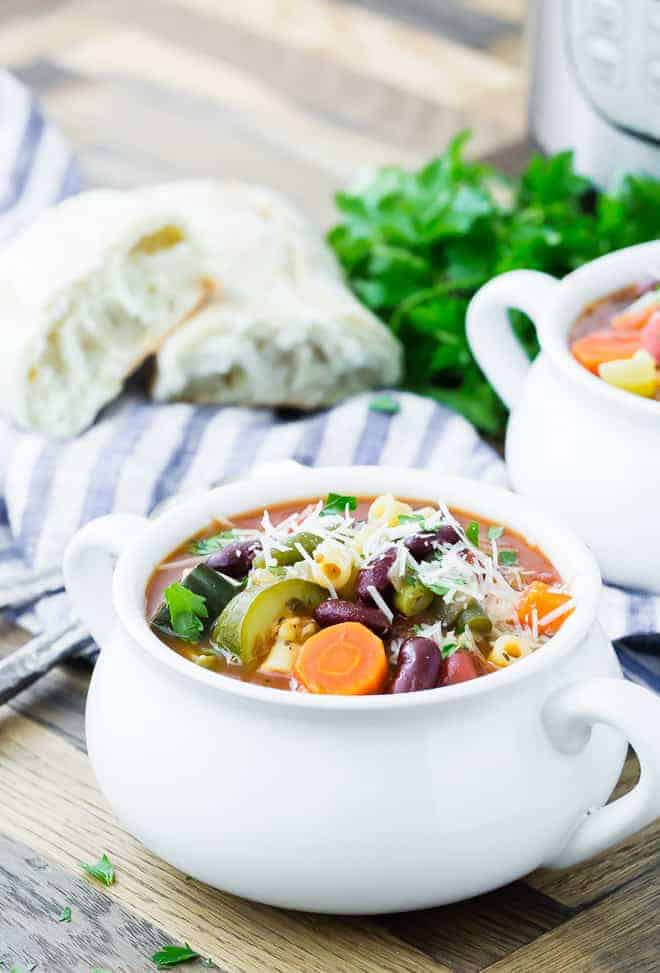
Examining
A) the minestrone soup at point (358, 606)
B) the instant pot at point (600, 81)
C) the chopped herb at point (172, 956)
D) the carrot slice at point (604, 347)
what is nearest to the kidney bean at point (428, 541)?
the minestrone soup at point (358, 606)

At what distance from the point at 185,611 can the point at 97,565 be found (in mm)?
169

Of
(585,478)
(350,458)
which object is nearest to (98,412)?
(350,458)

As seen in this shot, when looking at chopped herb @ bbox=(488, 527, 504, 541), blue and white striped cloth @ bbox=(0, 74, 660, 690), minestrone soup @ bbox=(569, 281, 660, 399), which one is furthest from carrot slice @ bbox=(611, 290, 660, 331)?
chopped herb @ bbox=(488, 527, 504, 541)

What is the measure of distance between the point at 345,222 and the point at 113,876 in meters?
1.24

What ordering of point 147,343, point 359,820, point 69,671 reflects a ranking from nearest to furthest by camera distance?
1. point 359,820
2. point 69,671
3. point 147,343

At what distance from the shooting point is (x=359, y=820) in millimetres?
1099

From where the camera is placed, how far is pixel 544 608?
1225 mm

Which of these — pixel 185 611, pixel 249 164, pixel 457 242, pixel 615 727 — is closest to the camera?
pixel 615 727

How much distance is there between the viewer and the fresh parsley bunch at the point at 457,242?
205 centimetres

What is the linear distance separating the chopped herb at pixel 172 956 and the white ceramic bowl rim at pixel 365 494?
0.21 meters

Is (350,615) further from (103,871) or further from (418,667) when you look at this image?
(103,871)

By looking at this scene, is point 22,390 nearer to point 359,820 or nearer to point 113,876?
point 113,876

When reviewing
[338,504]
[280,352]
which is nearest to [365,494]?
[338,504]

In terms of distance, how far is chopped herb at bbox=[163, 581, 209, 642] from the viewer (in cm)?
121
